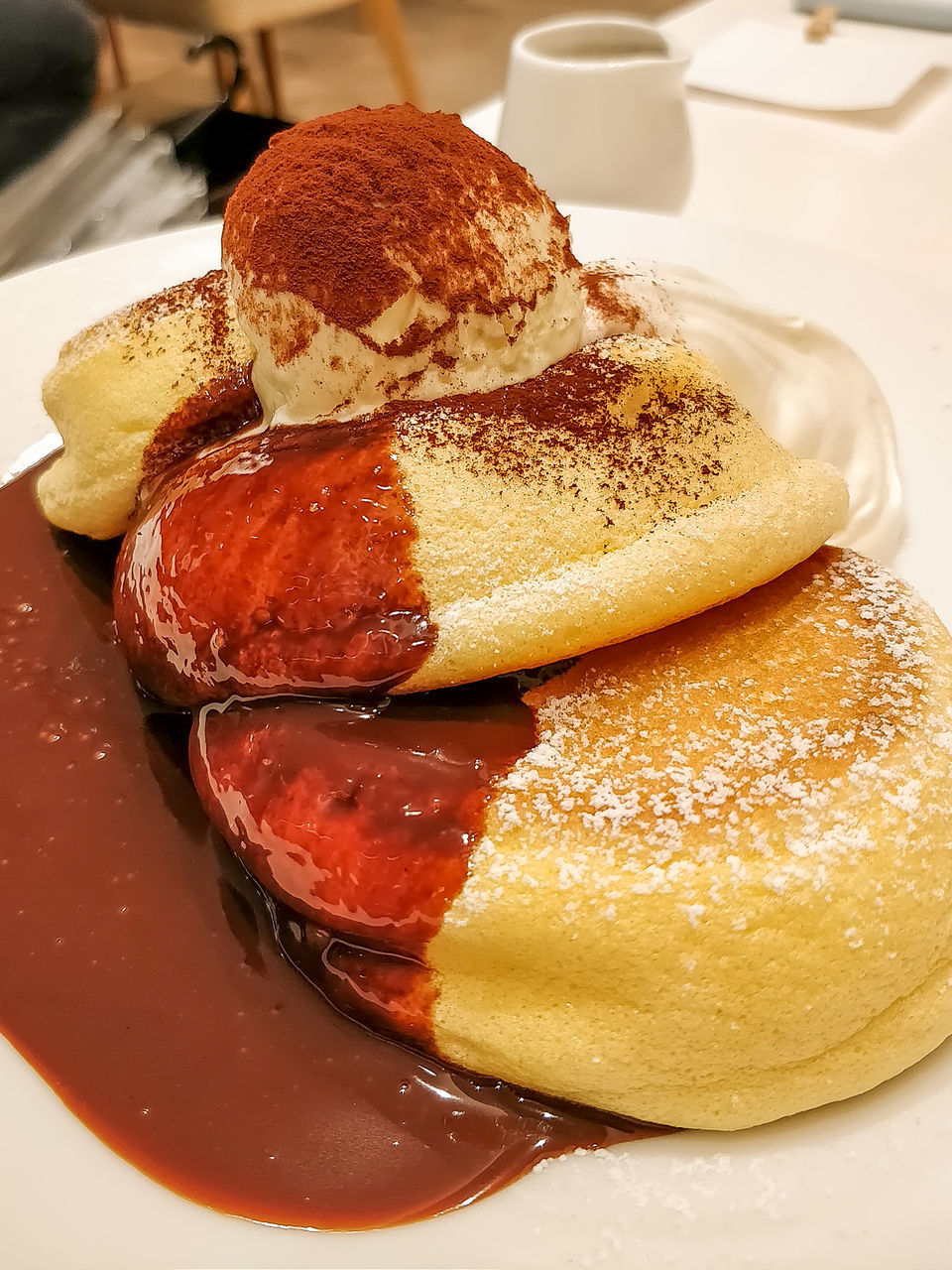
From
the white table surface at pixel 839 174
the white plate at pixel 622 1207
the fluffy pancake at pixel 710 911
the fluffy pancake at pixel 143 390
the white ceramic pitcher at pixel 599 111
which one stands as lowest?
the white plate at pixel 622 1207

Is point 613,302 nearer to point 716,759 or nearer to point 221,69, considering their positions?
point 716,759

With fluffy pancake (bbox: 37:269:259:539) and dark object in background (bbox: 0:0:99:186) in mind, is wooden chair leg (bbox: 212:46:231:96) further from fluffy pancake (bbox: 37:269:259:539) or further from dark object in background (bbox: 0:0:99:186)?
fluffy pancake (bbox: 37:269:259:539)

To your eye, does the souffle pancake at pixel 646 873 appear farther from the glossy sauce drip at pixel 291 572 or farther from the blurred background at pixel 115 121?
the blurred background at pixel 115 121

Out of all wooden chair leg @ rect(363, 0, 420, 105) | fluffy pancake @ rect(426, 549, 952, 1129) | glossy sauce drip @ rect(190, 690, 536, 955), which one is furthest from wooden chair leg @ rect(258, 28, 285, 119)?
fluffy pancake @ rect(426, 549, 952, 1129)

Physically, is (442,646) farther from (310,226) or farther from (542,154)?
(542,154)

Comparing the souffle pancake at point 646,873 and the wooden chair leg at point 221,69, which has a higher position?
the wooden chair leg at point 221,69

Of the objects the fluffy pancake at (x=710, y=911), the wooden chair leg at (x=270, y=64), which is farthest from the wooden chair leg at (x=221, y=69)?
the fluffy pancake at (x=710, y=911)
